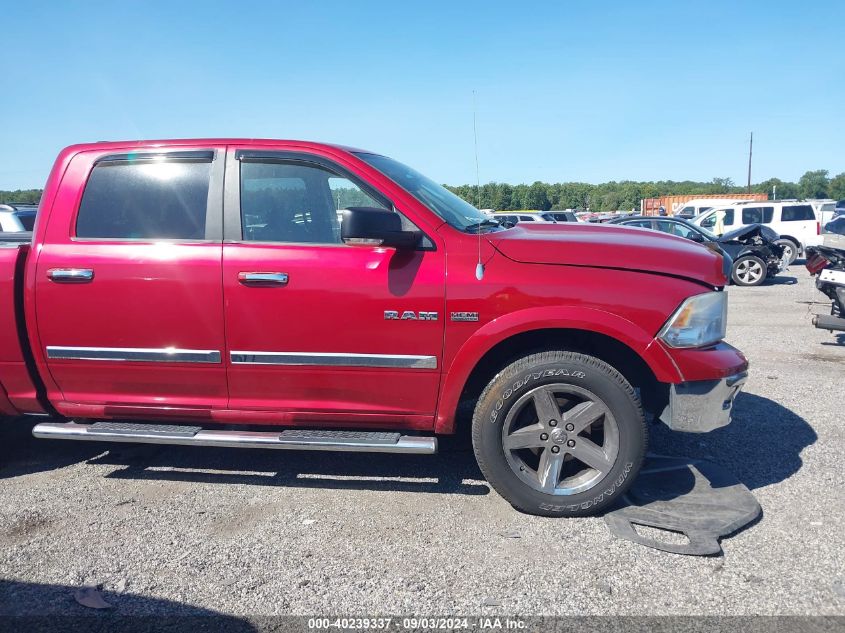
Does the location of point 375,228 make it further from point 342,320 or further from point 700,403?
point 700,403

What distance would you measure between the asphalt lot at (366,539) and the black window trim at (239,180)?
148cm

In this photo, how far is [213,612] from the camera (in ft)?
8.40

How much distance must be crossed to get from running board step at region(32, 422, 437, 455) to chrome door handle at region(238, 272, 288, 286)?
2.70ft

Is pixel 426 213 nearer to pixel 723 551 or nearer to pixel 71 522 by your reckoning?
pixel 723 551

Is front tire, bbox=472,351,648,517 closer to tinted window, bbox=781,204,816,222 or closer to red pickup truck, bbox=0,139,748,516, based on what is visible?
red pickup truck, bbox=0,139,748,516

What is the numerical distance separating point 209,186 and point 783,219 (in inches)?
753

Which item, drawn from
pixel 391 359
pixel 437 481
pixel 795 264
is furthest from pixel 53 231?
pixel 795 264

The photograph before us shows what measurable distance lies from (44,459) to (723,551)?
416 centimetres

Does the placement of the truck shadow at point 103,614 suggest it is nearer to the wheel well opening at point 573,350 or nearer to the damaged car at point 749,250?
Answer: the wheel well opening at point 573,350

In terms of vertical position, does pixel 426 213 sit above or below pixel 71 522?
above

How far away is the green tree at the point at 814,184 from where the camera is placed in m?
82.3

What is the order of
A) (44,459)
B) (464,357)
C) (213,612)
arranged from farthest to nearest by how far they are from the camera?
(44,459) → (464,357) → (213,612)

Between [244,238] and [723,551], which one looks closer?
[723,551]

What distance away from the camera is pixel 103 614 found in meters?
2.56
